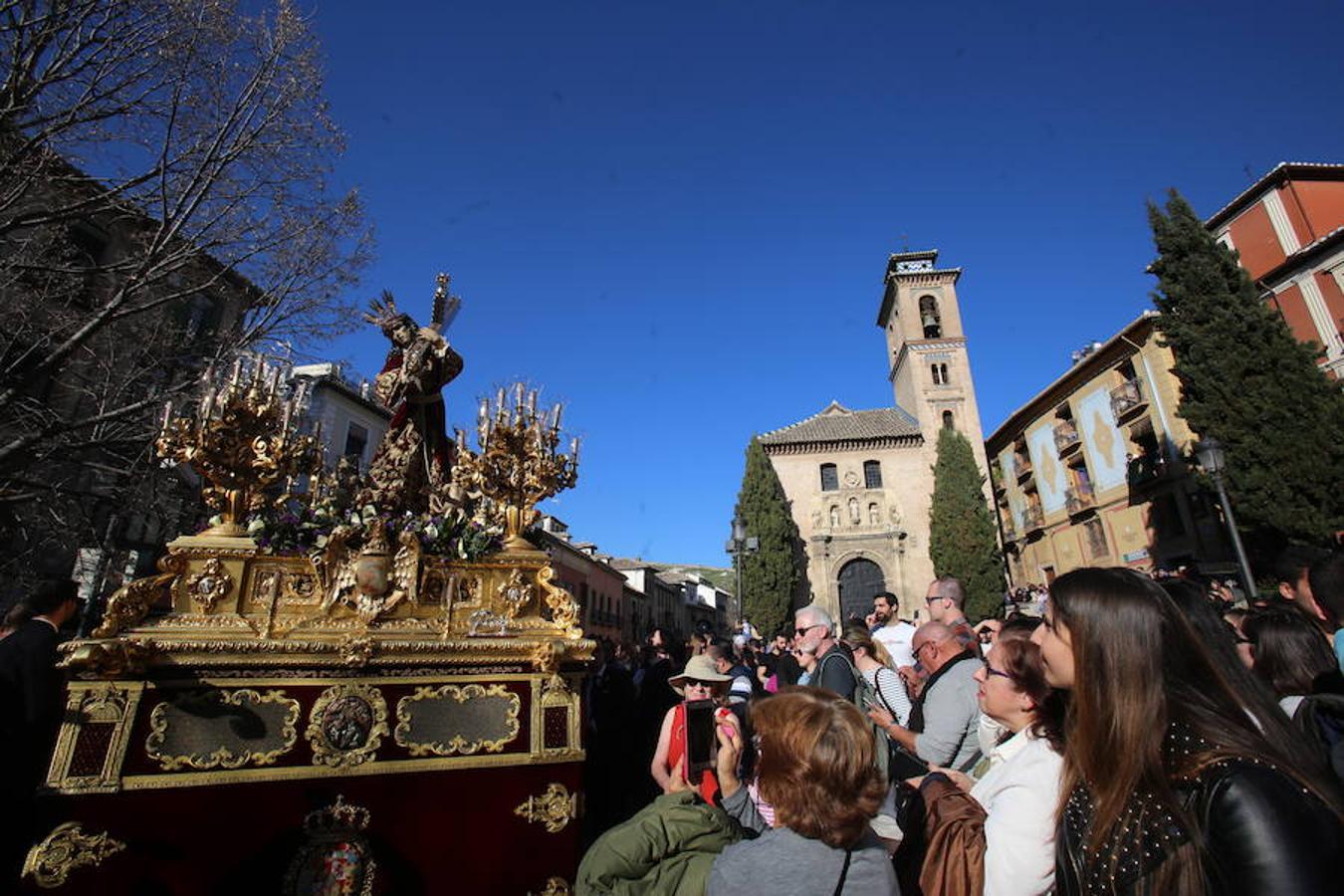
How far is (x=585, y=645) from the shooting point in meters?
3.64

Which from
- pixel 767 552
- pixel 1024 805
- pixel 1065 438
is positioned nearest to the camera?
pixel 1024 805

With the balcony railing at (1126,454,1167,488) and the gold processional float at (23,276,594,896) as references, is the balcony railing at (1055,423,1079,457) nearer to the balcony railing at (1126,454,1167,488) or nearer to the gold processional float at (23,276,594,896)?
the balcony railing at (1126,454,1167,488)

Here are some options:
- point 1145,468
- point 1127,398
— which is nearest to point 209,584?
point 1145,468

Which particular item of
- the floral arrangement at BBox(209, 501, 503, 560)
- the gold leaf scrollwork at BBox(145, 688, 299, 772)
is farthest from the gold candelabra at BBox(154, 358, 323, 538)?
the gold leaf scrollwork at BBox(145, 688, 299, 772)

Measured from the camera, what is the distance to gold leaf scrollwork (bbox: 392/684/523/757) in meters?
3.16

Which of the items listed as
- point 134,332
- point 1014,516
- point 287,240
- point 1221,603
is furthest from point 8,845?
point 1014,516

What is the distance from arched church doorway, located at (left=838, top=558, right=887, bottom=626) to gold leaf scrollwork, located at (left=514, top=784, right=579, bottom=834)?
28.2m

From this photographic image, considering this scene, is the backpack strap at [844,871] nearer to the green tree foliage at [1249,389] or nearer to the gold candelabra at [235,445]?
the gold candelabra at [235,445]

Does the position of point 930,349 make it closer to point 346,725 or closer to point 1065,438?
point 1065,438

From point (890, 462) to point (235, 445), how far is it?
31.6m

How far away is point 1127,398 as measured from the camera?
871 inches

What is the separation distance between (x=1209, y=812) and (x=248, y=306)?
10845mm

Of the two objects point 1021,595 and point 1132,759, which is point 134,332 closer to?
point 1132,759

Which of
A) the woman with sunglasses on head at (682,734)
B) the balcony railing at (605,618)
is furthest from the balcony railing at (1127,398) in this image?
the balcony railing at (605,618)
